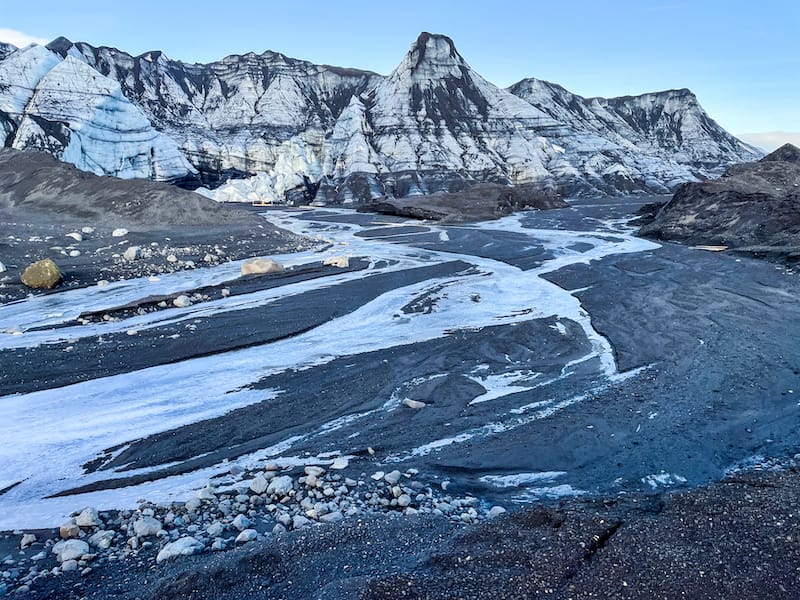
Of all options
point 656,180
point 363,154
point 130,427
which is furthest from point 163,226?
point 656,180

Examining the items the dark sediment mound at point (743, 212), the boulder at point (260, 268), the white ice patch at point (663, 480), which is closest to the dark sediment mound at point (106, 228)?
the boulder at point (260, 268)

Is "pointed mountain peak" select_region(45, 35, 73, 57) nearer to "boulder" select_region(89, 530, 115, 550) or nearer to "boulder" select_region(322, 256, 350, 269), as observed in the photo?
"boulder" select_region(322, 256, 350, 269)

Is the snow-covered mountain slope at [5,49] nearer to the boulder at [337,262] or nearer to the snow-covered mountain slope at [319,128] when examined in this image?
the snow-covered mountain slope at [319,128]

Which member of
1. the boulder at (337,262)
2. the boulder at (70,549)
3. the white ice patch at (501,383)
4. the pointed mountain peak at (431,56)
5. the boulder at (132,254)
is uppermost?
the pointed mountain peak at (431,56)

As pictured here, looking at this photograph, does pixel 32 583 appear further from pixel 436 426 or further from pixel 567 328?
pixel 567 328

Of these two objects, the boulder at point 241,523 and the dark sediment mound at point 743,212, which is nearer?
the boulder at point 241,523

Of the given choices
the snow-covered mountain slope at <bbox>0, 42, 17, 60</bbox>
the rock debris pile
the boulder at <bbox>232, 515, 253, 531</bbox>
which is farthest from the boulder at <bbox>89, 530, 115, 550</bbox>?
the snow-covered mountain slope at <bbox>0, 42, 17, 60</bbox>

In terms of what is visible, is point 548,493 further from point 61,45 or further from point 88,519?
point 61,45
